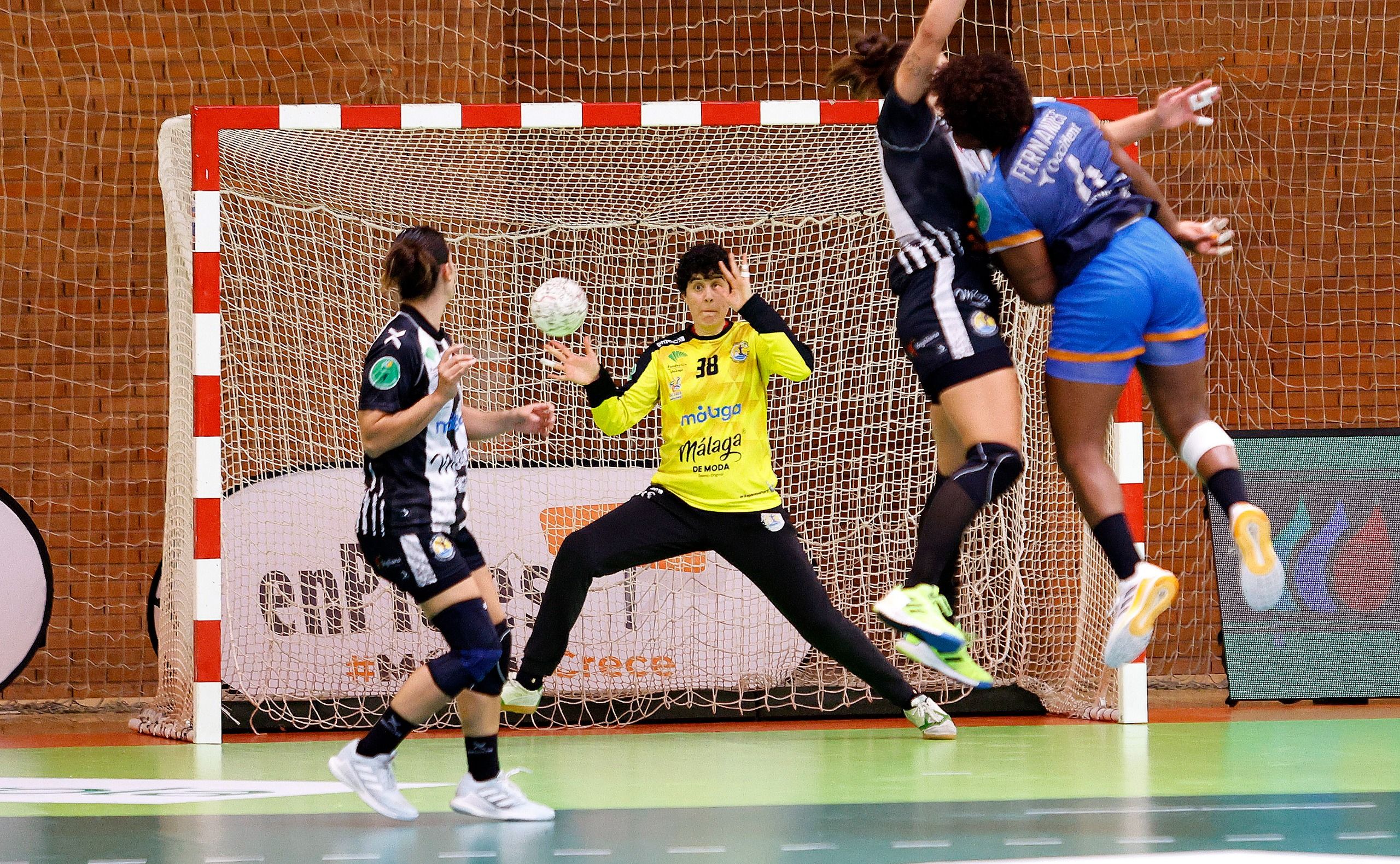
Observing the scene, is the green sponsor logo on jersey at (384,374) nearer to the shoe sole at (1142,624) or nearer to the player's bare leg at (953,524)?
the player's bare leg at (953,524)

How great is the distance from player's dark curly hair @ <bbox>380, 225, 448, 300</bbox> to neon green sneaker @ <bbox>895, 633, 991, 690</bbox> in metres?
1.89

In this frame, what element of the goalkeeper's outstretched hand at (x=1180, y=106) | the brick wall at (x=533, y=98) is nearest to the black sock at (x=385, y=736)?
the goalkeeper's outstretched hand at (x=1180, y=106)

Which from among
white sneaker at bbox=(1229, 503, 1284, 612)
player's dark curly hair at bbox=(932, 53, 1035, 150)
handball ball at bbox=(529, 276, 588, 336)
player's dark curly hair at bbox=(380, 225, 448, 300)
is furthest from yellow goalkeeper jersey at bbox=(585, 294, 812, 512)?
white sneaker at bbox=(1229, 503, 1284, 612)

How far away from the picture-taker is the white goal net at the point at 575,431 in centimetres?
720

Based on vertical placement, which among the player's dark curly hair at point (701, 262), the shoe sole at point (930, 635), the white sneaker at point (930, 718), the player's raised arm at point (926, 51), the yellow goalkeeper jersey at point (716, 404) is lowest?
the white sneaker at point (930, 718)

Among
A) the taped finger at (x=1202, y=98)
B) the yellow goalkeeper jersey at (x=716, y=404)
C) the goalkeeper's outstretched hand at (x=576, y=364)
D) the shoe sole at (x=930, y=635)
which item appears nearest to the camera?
the shoe sole at (x=930, y=635)

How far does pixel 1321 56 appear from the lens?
929cm

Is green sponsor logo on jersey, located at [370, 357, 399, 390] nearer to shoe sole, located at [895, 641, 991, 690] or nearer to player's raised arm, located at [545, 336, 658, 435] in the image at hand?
player's raised arm, located at [545, 336, 658, 435]

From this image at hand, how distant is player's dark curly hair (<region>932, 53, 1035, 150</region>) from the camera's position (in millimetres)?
3994

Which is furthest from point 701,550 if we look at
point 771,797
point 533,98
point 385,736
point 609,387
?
point 533,98

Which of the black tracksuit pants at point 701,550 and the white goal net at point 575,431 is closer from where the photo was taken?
the black tracksuit pants at point 701,550

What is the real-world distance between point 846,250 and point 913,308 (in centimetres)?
377

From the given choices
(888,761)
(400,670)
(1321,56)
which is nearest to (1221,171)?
(1321,56)

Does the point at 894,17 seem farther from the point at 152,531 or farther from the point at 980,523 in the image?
the point at 152,531
